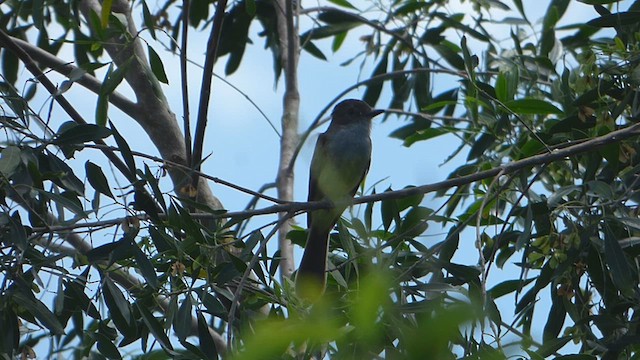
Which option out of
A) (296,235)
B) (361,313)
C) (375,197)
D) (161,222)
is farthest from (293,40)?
(361,313)

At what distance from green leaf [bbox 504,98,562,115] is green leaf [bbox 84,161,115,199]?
2040 mm

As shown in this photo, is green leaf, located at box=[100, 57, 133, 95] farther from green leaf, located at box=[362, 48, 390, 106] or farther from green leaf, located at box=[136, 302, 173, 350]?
green leaf, located at box=[362, 48, 390, 106]

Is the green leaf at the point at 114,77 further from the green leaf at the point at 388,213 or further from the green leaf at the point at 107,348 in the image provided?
the green leaf at the point at 388,213

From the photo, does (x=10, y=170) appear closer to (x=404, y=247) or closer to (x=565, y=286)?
(x=404, y=247)

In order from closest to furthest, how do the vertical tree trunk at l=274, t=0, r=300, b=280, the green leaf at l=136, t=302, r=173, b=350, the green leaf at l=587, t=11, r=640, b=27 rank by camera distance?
the green leaf at l=136, t=302, r=173, b=350, the green leaf at l=587, t=11, r=640, b=27, the vertical tree trunk at l=274, t=0, r=300, b=280

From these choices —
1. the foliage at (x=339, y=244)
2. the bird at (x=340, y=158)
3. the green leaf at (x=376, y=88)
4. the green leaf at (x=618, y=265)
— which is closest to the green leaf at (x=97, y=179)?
the foliage at (x=339, y=244)

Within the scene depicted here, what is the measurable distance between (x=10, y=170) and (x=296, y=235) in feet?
6.10

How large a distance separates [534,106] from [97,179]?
7.26 feet

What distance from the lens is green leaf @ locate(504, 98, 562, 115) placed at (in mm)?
4547

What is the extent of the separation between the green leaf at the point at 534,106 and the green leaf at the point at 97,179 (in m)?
2.04

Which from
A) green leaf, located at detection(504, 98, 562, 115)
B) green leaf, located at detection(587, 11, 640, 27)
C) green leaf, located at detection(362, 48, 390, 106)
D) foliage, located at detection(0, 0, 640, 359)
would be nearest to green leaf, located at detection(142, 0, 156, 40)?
foliage, located at detection(0, 0, 640, 359)

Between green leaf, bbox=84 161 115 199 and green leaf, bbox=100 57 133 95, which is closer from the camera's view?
green leaf, bbox=84 161 115 199

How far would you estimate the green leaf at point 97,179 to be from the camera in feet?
11.7

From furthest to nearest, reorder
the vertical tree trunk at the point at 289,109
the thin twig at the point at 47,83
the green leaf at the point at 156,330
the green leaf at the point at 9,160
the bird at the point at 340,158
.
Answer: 1. the vertical tree trunk at the point at 289,109
2. the bird at the point at 340,158
3. the thin twig at the point at 47,83
4. the green leaf at the point at 156,330
5. the green leaf at the point at 9,160
